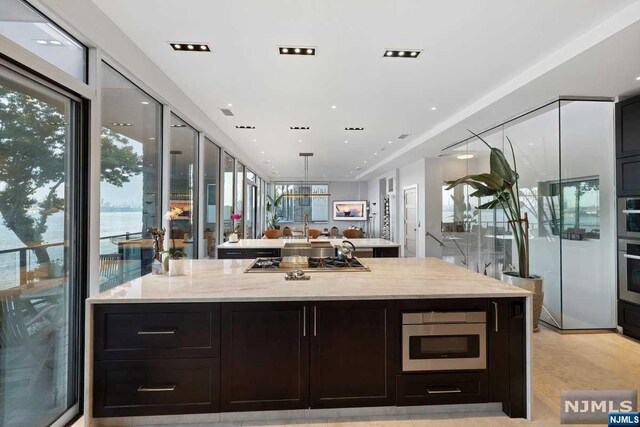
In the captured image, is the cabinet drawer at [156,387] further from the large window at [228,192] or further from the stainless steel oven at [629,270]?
the large window at [228,192]

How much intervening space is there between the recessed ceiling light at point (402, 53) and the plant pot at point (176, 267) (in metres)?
2.72

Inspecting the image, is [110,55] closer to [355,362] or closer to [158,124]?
[158,124]

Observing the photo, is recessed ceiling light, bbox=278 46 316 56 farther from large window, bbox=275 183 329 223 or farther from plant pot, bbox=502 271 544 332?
large window, bbox=275 183 329 223

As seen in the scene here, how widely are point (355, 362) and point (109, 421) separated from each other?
1678mm

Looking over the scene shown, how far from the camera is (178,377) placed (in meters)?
2.12

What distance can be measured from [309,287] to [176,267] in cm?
121

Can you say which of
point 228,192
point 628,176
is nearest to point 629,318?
point 628,176

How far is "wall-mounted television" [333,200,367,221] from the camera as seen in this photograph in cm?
1562

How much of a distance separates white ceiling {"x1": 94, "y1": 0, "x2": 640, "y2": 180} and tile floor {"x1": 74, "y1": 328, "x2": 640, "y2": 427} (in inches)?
112

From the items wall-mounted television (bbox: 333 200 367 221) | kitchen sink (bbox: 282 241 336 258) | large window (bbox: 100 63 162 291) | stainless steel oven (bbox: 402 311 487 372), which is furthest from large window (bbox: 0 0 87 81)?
wall-mounted television (bbox: 333 200 367 221)

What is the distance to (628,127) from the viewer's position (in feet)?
12.1

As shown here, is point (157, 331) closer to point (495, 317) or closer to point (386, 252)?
point (495, 317)

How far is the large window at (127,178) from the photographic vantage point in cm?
280

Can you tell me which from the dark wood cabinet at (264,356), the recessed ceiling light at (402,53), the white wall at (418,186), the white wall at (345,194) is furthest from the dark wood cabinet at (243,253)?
the white wall at (345,194)
